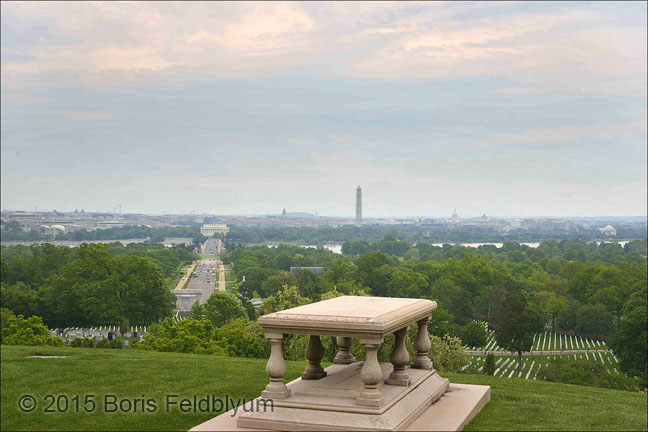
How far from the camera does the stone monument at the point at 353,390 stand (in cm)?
943

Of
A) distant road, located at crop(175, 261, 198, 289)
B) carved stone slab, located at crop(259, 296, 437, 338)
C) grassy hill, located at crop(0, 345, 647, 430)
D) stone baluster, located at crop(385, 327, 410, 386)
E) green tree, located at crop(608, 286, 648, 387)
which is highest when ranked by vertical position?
carved stone slab, located at crop(259, 296, 437, 338)

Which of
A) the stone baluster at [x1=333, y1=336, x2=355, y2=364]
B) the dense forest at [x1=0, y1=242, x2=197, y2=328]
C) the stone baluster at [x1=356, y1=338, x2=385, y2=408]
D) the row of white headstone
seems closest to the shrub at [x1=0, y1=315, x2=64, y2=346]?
the stone baluster at [x1=333, y1=336, x2=355, y2=364]

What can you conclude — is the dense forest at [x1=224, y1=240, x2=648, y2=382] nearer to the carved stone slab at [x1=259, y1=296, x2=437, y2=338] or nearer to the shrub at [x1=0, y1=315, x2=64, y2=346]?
the shrub at [x1=0, y1=315, x2=64, y2=346]

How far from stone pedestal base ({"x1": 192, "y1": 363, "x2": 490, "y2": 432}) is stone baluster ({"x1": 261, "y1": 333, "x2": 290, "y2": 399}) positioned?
110 millimetres

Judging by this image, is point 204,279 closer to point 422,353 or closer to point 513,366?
point 513,366

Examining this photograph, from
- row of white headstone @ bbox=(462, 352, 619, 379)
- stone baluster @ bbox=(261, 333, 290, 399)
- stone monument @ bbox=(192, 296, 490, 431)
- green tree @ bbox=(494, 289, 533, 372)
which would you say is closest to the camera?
stone monument @ bbox=(192, 296, 490, 431)

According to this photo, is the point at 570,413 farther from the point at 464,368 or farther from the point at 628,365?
the point at 464,368

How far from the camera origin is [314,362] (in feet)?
39.1

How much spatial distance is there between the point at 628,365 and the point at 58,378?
46.4 m

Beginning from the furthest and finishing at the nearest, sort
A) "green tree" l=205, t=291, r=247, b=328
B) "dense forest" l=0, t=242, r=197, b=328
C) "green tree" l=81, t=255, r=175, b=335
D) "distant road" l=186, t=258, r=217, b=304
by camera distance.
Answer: "distant road" l=186, t=258, r=217, b=304
"green tree" l=81, t=255, r=175, b=335
"dense forest" l=0, t=242, r=197, b=328
"green tree" l=205, t=291, r=247, b=328

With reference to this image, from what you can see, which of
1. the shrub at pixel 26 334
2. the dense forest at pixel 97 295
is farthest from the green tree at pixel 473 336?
the shrub at pixel 26 334

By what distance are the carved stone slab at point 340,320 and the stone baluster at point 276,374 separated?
23 centimetres

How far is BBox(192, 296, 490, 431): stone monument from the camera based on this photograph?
9.43m

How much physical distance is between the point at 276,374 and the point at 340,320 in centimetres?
137
